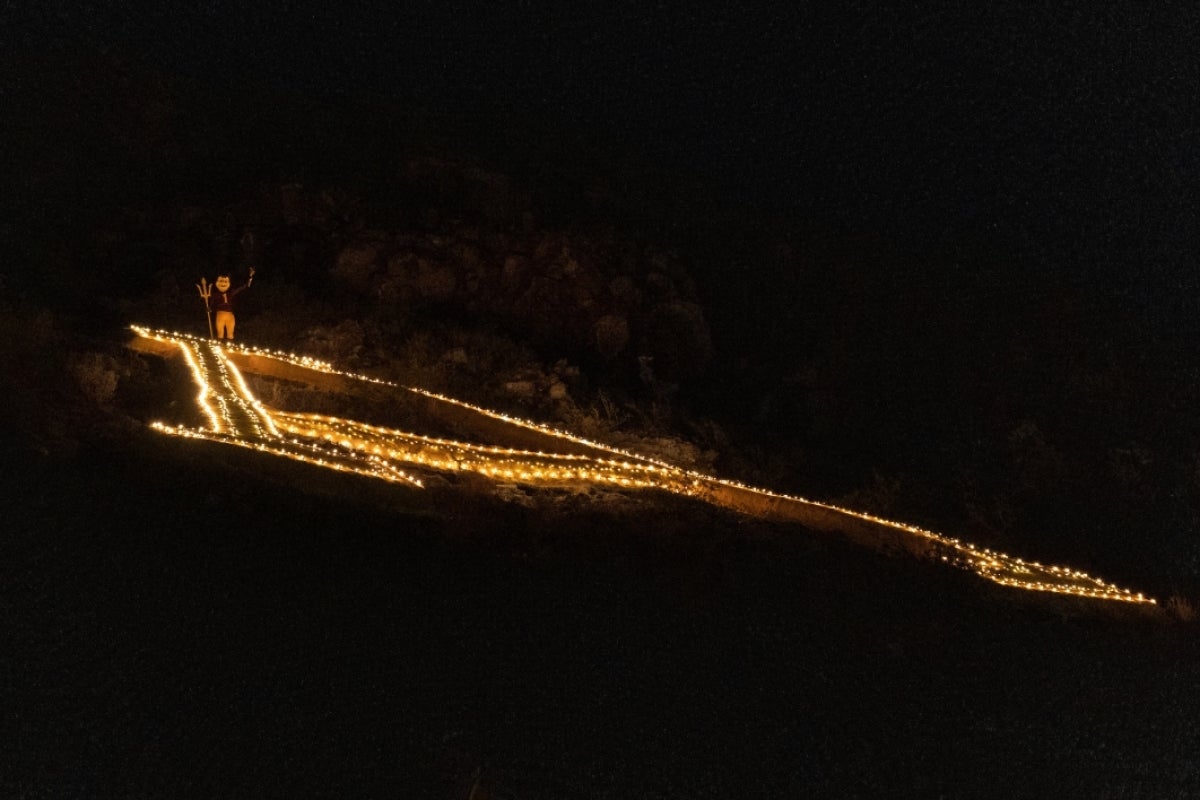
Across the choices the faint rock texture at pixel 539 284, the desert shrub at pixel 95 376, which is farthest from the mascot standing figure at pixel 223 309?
the faint rock texture at pixel 539 284

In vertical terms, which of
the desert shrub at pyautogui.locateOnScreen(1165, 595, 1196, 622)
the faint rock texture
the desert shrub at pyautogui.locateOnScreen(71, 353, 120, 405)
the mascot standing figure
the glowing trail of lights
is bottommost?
the desert shrub at pyautogui.locateOnScreen(1165, 595, 1196, 622)

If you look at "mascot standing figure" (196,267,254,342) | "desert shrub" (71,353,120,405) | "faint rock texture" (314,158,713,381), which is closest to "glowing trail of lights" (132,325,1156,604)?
"mascot standing figure" (196,267,254,342)

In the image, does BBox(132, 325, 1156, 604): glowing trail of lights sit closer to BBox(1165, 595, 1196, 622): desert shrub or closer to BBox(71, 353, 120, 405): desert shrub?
BBox(1165, 595, 1196, 622): desert shrub

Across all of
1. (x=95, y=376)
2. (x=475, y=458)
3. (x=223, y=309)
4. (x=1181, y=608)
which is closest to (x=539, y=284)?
(x=475, y=458)

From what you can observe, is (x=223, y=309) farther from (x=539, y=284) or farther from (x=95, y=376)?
(x=539, y=284)

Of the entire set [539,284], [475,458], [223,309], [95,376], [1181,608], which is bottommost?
[1181,608]

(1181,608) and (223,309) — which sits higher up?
(223,309)

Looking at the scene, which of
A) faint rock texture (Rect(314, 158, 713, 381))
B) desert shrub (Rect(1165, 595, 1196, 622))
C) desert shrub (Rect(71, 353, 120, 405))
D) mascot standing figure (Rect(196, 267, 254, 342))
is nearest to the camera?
desert shrub (Rect(71, 353, 120, 405))

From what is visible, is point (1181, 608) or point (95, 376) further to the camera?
point (1181, 608)
